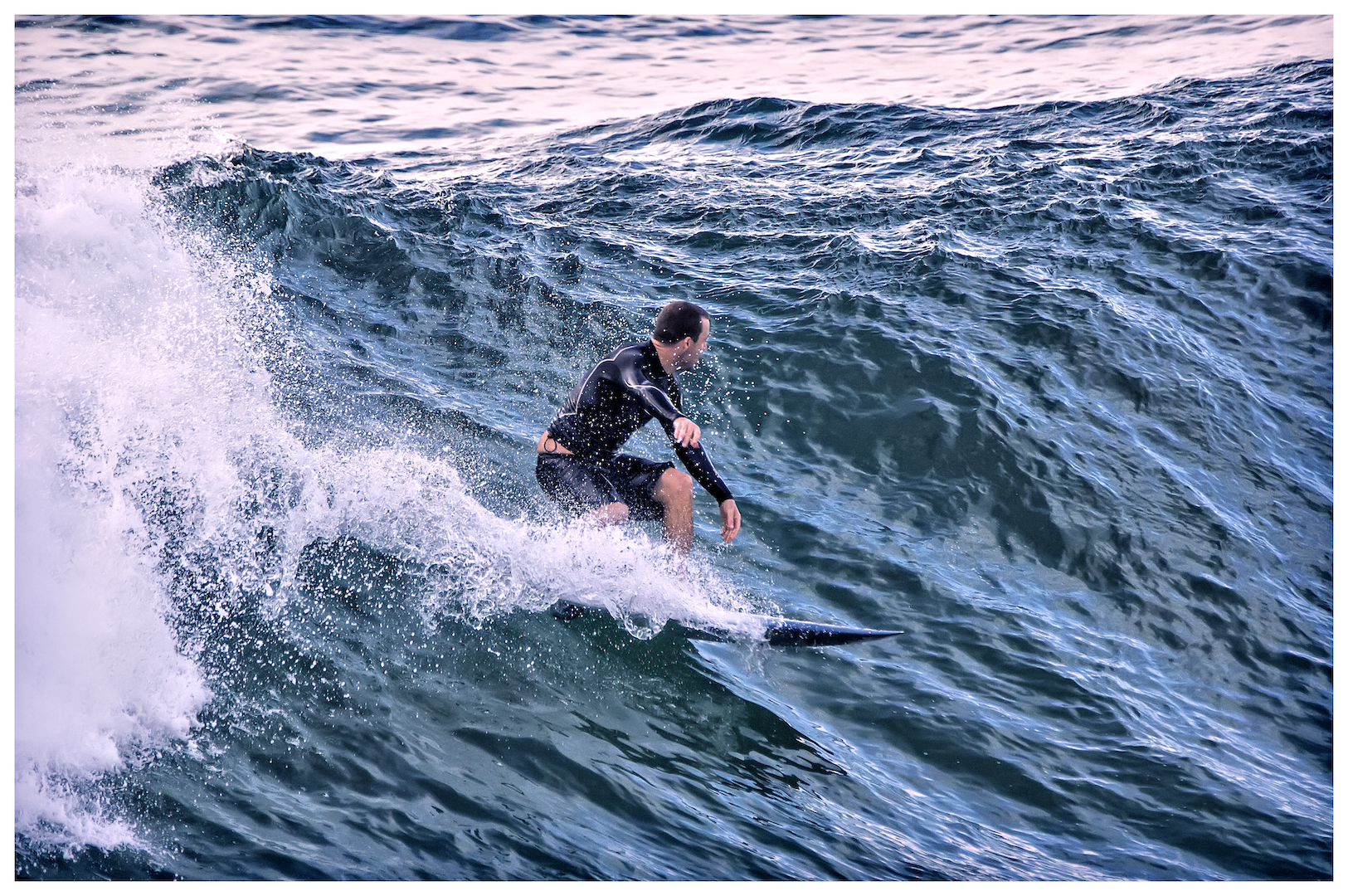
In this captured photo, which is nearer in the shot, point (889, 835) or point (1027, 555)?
point (889, 835)

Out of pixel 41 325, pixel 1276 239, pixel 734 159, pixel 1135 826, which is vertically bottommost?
pixel 1135 826

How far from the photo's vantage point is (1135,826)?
4.80 meters

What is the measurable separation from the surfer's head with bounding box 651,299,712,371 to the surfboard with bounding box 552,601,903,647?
1.57 m

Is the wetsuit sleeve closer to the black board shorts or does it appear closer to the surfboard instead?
the black board shorts

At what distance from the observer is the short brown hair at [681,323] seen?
17.4ft

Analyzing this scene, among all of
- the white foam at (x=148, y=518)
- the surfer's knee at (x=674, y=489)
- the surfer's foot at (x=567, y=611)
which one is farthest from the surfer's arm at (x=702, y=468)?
the surfer's foot at (x=567, y=611)

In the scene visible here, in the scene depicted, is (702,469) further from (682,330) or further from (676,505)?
(682,330)

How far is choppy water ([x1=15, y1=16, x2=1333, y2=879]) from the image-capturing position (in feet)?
14.7

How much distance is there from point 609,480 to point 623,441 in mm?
246

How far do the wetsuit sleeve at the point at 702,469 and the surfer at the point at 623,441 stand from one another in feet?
0.54

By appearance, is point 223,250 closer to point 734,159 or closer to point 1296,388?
point 734,159

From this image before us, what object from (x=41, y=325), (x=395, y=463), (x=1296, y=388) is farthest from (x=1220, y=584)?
(x=41, y=325)

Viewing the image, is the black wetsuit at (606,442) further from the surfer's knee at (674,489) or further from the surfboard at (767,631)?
the surfboard at (767,631)

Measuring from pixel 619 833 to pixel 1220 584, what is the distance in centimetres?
483
